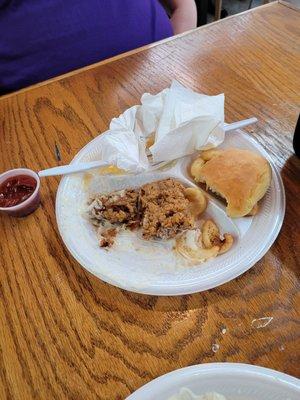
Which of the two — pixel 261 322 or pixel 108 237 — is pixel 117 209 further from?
pixel 261 322

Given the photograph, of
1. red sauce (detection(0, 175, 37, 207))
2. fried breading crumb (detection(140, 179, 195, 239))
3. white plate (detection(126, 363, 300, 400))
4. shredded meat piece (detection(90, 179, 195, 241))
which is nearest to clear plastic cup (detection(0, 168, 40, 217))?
red sauce (detection(0, 175, 37, 207))

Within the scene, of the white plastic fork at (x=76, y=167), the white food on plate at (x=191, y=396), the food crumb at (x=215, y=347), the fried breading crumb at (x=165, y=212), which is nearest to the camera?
the white food on plate at (x=191, y=396)

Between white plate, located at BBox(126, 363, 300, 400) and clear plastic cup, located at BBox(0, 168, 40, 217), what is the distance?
472mm

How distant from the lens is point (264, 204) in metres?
0.71

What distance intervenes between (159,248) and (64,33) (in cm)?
90

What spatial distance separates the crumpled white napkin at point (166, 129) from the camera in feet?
2.60

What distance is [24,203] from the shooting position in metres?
0.75

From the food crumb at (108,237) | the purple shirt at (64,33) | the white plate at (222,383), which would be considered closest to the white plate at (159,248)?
the food crumb at (108,237)

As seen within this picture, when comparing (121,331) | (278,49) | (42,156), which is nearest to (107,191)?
(42,156)

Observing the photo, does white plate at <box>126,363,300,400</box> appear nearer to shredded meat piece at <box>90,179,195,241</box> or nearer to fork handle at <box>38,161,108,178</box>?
shredded meat piece at <box>90,179,195,241</box>

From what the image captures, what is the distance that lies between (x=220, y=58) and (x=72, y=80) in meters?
0.51

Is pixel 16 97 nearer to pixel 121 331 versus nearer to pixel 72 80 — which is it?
pixel 72 80

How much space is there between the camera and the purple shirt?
112 centimetres

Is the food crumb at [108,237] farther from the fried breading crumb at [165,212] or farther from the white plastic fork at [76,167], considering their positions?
the white plastic fork at [76,167]
